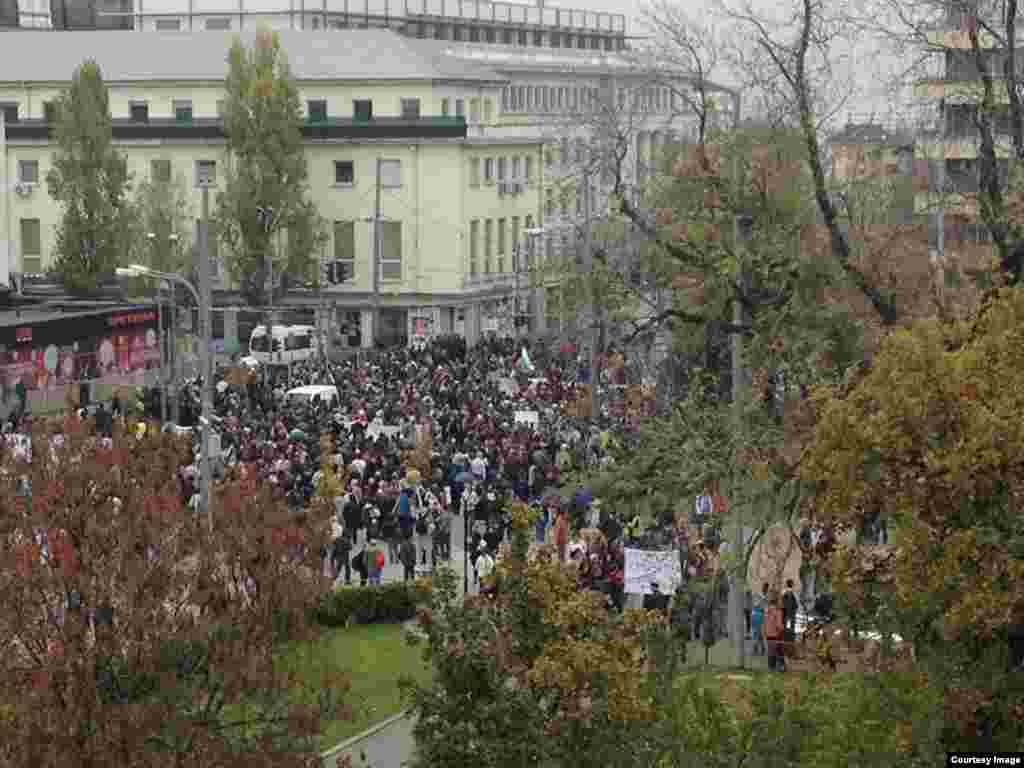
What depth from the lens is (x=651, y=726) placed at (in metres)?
17.8

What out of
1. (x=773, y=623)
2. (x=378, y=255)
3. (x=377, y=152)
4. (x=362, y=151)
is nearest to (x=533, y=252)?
(x=377, y=152)

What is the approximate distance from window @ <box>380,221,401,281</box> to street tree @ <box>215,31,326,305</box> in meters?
2.70

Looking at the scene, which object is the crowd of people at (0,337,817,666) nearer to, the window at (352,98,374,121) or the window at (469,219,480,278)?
the window at (469,219,480,278)

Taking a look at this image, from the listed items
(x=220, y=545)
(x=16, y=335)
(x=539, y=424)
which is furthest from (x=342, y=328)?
(x=220, y=545)

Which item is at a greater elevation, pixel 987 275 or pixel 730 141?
pixel 730 141

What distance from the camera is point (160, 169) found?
8044 centimetres

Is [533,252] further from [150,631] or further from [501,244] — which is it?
[150,631]

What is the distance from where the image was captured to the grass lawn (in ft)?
87.0

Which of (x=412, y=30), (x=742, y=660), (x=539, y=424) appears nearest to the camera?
(x=742, y=660)

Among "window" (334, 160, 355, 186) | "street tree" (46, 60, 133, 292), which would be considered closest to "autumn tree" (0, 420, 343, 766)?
"street tree" (46, 60, 133, 292)

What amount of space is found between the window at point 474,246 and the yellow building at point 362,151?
0.26 ft

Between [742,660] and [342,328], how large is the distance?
164 ft

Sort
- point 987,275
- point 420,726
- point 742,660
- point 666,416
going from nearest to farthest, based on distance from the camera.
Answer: point 420,726, point 987,275, point 742,660, point 666,416

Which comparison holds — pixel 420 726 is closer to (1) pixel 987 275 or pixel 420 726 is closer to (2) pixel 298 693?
(2) pixel 298 693
